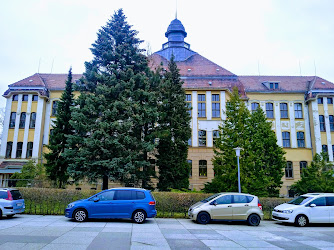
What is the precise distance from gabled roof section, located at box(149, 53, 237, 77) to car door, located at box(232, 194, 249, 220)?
2409 cm

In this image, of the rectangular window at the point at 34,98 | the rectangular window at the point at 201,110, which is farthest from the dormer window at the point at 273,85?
the rectangular window at the point at 34,98

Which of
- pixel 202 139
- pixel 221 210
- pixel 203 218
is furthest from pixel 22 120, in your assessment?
pixel 221 210

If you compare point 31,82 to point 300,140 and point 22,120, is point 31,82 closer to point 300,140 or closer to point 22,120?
point 22,120

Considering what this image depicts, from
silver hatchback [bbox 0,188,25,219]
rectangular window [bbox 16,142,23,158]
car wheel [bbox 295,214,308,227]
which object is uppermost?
rectangular window [bbox 16,142,23,158]

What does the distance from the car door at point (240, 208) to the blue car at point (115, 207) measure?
4.31m

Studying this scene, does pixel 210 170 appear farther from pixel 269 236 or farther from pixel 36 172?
pixel 269 236

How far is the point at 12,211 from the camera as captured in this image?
1312cm

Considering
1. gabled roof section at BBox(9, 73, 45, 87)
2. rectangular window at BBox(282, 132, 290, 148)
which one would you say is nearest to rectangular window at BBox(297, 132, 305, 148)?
rectangular window at BBox(282, 132, 290, 148)

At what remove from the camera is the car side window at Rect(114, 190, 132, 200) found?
43.3ft

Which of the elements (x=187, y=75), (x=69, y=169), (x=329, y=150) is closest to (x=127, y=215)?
(x=69, y=169)

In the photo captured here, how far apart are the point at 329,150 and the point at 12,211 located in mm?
36124

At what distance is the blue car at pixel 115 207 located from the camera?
12727mm

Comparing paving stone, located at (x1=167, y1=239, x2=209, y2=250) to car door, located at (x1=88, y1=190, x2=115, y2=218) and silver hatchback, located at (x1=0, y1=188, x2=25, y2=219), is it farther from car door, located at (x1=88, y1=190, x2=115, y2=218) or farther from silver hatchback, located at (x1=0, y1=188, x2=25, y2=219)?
silver hatchback, located at (x1=0, y1=188, x2=25, y2=219)

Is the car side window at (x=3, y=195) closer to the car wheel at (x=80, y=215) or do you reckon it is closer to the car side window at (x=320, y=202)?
the car wheel at (x=80, y=215)
